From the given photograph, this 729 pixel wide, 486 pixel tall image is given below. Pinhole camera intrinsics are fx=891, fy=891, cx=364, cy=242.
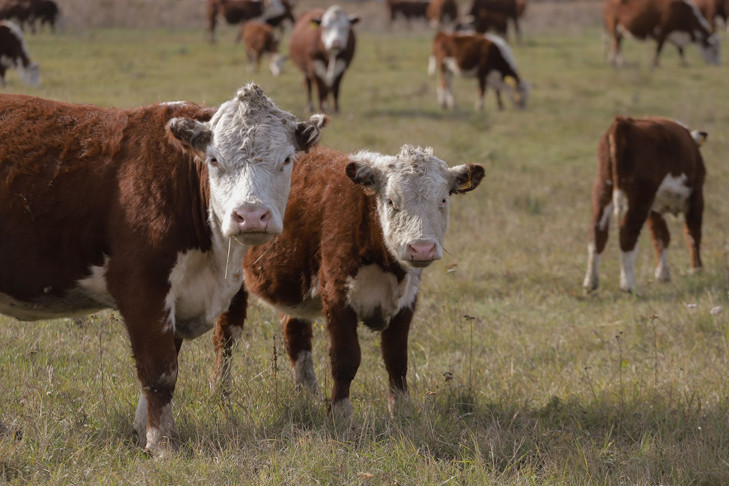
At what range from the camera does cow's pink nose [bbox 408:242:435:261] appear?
464 cm

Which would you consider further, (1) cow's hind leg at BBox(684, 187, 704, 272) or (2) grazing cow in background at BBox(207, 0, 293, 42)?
(2) grazing cow in background at BBox(207, 0, 293, 42)

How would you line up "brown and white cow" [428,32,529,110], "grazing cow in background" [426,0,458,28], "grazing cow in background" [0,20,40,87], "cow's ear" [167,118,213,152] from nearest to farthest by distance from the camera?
1. "cow's ear" [167,118,213,152]
2. "grazing cow in background" [0,20,40,87]
3. "brown and white cow" [428,32,529,110]
4. "grazing cow in background" [426,0,458,28]

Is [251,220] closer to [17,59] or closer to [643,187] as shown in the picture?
[643,187]

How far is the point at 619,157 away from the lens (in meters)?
8.73

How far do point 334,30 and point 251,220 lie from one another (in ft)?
52.1

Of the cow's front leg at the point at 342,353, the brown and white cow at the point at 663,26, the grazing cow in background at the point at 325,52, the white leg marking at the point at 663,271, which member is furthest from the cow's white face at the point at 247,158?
the brown and white cow at the point at 663,26

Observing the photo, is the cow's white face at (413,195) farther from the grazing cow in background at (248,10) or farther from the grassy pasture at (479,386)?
the grazing cow in background at (248,10)

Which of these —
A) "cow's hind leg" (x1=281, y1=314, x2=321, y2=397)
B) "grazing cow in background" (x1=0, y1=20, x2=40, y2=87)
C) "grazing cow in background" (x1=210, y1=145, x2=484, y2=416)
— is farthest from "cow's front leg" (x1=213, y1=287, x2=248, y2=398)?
"grazing cow in background" (x1=0, y1=20, x2=40, y2=87)

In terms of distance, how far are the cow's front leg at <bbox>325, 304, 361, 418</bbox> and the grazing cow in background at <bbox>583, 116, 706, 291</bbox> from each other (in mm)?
4394

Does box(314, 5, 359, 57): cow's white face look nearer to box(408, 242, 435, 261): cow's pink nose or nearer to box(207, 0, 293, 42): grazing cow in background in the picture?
box(408, 242, 435, 261): cow's pink nose

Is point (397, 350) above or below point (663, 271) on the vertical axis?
above

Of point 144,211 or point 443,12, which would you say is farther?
point 443,12

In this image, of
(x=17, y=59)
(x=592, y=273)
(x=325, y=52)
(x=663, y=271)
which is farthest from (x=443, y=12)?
(x=592, y=273)

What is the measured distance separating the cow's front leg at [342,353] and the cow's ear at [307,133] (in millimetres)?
996
